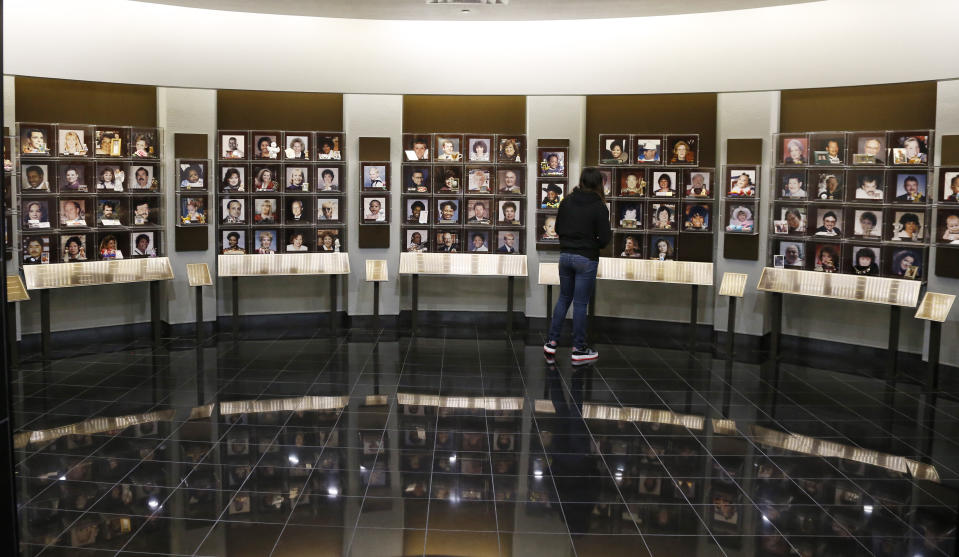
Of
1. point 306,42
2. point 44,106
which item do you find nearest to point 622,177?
point 306,42

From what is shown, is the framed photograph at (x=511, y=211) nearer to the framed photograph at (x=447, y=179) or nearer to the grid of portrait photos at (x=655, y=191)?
the framed photograph at (x=447, y=179)

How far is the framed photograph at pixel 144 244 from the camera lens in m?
11.1

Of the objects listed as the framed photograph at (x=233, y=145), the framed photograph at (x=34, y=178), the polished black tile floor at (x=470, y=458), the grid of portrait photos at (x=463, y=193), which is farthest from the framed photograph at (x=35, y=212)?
the grid of portrait photos at (x=463, y=193)

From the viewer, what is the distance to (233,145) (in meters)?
11.6

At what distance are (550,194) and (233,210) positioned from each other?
15.2 feet

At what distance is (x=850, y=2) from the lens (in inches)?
393

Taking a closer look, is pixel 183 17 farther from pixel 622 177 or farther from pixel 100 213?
pixel 622 177

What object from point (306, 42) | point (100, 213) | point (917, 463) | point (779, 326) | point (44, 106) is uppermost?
point (306, 42)

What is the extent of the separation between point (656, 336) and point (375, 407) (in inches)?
211

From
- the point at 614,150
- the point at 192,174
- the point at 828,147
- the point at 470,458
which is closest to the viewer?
the point at 470,458

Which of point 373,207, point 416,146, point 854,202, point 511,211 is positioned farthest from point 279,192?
point 854,202

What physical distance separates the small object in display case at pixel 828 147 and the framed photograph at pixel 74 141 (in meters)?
9.36

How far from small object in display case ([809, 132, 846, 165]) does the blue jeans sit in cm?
330

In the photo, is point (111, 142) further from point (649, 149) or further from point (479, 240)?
point (649, 149)
